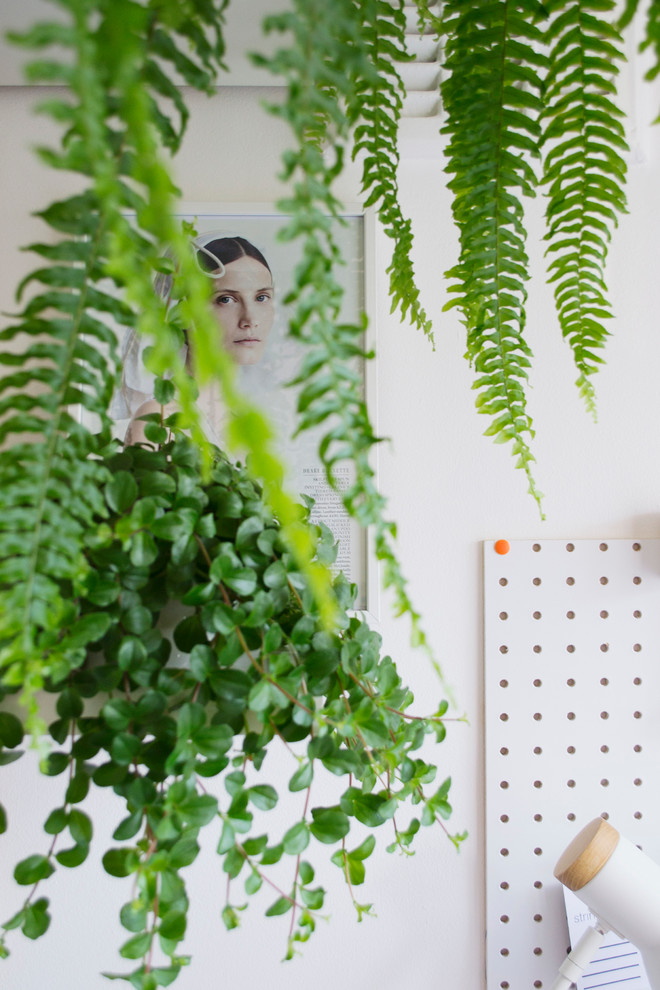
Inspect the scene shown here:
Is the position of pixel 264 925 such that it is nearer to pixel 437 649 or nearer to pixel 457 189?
pixel 437 649

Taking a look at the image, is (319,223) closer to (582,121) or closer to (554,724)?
(582,121)

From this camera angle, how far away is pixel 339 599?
20.4 inches

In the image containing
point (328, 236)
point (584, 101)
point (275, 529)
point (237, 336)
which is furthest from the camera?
point (237, 336)

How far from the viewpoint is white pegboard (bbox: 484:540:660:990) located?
1401mm

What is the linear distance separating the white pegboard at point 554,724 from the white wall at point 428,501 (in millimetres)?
42

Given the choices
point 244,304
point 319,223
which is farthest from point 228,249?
point 319,223

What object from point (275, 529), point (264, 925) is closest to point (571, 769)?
point (264, 925)

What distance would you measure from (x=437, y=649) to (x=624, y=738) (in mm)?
399

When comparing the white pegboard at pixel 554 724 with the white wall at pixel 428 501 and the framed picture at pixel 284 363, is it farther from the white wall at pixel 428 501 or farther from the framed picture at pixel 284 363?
the framed picture at pixel 284 363

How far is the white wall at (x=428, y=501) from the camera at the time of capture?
1.40m

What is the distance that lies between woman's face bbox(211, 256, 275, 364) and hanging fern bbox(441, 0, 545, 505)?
0.99 metres

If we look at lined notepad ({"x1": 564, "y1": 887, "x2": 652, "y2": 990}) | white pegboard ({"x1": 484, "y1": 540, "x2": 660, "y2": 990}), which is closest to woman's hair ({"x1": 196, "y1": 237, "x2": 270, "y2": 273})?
white pegboard ({"x1": 484, "y1": 540, "x2": 660, "y2": 990})

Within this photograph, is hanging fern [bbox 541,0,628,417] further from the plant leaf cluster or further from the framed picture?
the framed picture

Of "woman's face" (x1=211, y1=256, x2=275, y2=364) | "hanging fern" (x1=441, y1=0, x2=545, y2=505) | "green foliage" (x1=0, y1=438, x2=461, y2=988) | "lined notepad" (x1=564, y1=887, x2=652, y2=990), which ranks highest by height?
"woman's face" (x1=211, y1=256, x2=275, y2=364)
